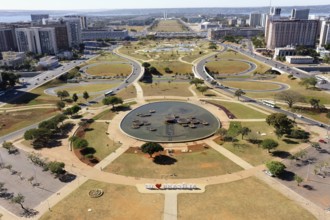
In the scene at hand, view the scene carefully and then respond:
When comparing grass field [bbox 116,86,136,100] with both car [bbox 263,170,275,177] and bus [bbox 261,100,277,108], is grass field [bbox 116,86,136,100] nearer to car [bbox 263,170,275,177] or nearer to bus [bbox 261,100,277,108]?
bus [bbox 261,100,277,108]

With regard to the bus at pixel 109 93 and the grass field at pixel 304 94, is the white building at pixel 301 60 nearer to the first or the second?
the grass field at pixel 304 94

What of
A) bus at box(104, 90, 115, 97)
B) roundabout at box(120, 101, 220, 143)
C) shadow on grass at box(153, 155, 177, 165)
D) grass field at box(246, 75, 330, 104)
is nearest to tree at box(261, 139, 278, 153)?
roundabout at box(120, 101, 220, 143)

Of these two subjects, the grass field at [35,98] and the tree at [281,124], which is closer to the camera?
the tree at [281,124]

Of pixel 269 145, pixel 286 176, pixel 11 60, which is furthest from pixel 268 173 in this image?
pixel 11 60

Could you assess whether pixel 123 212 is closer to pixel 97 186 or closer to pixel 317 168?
pixel 97 186

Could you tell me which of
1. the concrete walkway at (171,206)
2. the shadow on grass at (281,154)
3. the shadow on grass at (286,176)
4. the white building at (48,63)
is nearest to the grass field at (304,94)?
the shadow on grass at (281,154)

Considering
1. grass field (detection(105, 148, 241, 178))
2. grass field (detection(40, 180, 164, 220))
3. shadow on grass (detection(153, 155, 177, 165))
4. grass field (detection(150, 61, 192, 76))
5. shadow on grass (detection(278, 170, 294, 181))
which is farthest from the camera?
grass field (detection(150, 61, 192, 76))
